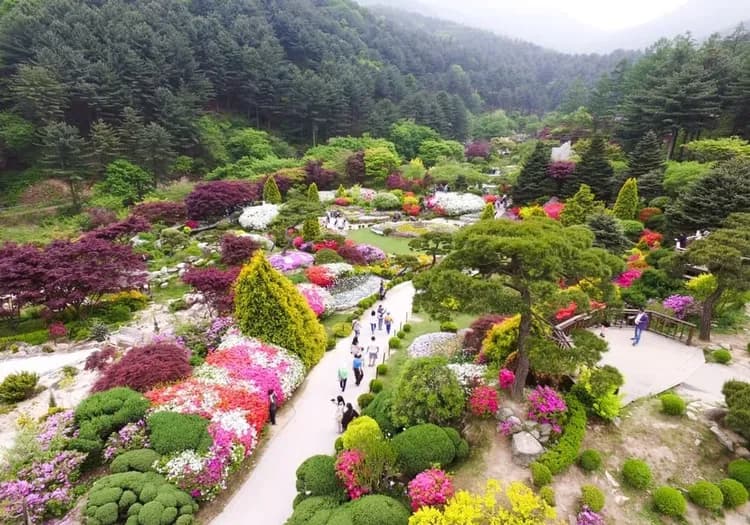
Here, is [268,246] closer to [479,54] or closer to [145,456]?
[145,456]

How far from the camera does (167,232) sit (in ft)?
88.9

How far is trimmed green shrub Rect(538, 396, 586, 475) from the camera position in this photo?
8562mm

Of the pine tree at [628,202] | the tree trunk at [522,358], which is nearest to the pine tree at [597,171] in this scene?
the pine tree at [628,202]

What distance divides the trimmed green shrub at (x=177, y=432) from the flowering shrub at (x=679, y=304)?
53.3 feet

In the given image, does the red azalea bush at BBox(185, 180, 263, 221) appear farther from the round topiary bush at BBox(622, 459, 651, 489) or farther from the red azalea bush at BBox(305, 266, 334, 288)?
the round topiary bush at BBox(622, 459, 651, 489)

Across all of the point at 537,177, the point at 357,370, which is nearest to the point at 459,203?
the point at 537,177

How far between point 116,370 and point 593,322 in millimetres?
15532

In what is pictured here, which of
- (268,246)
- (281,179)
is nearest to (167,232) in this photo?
(268,246)

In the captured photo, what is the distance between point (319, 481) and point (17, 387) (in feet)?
33.6

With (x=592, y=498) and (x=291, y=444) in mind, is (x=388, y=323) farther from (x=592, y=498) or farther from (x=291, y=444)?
(x=592, y=498)

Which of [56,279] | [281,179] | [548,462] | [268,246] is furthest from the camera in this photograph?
[281,179]

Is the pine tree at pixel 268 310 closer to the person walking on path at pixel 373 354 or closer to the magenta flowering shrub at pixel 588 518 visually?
the person walking on path at pixel 373 354

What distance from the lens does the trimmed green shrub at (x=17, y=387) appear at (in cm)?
1180

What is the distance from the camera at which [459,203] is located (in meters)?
36.9
